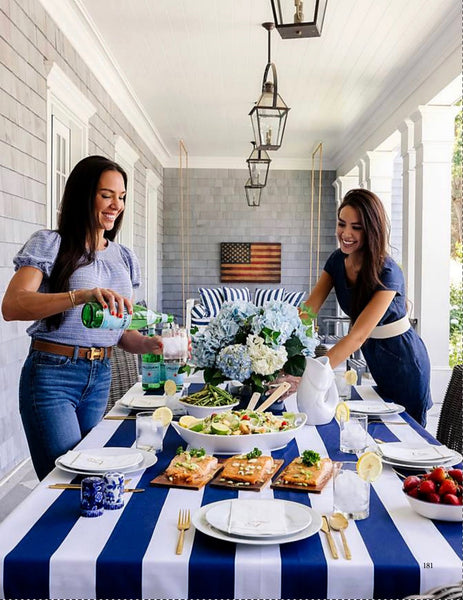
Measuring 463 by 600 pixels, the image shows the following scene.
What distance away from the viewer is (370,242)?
2.48m

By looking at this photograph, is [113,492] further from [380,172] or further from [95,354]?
[380,172]

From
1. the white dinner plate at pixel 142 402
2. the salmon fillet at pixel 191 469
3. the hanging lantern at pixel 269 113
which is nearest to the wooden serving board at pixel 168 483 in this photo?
the salmon fillet at pixel 191 469

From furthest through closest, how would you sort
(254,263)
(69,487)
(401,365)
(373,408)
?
(254,263) → (401,365) → (373,408) → (69,487)

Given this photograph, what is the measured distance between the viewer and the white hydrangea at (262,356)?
1925 mm

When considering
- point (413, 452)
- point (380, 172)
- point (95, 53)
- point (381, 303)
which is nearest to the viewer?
point (413, 452)

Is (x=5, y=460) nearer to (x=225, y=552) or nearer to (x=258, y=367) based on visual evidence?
(x=258, y=367)

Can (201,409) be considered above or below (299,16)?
below

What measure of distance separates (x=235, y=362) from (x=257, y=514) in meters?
0.79

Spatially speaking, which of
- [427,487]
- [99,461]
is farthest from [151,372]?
[427,487]

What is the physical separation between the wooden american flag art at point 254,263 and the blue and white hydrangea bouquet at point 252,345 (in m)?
8.67

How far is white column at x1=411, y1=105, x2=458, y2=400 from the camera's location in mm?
5680

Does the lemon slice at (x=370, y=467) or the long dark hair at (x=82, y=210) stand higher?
the long dark hair at (x=82, y=210)

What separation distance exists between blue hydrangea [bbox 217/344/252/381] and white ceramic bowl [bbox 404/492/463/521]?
79 cm

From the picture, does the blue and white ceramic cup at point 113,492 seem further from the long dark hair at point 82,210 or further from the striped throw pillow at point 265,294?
the striped throw pillow at point 265,294
